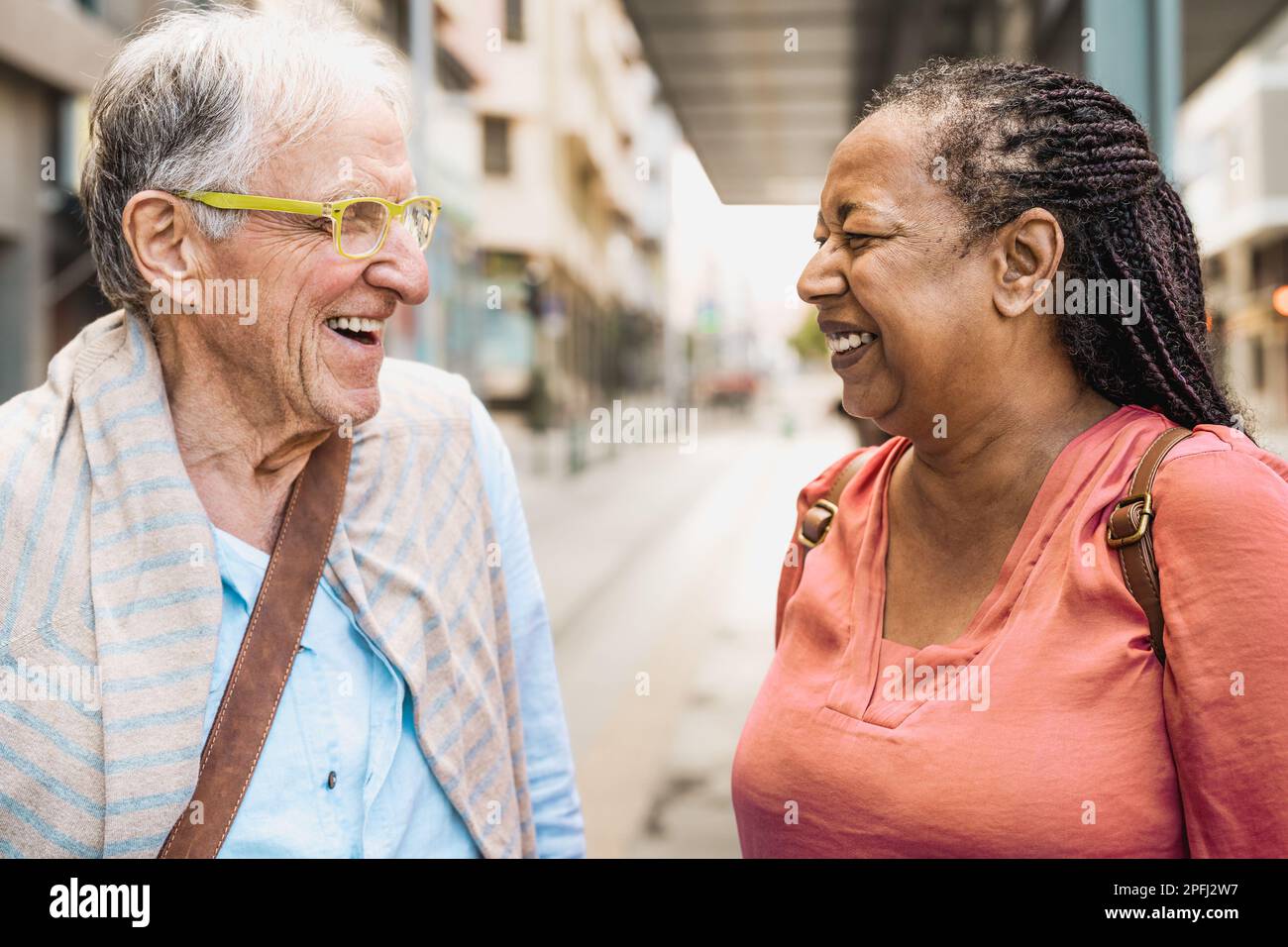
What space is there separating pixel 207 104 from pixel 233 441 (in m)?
0.49

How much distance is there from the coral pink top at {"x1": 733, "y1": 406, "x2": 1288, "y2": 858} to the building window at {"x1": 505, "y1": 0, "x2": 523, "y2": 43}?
71.2 feet

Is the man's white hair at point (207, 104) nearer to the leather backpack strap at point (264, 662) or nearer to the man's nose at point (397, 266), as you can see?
the man's nose at point (397, 266)

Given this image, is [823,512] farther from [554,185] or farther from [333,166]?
[554,185]

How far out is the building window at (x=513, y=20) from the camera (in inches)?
864

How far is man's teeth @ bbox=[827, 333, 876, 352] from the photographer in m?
1.62

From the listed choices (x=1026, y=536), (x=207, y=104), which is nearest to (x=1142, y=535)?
(x=1026, y=536)

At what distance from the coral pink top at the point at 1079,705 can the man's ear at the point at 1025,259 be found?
196 millimetres

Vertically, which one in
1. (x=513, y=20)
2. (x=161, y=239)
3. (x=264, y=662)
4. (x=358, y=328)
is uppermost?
(x=513, y=20)

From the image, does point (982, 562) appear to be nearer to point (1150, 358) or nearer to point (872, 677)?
point (872, 677)

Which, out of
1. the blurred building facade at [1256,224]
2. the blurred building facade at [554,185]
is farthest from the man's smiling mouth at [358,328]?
the blurred building facade at [1256,224]

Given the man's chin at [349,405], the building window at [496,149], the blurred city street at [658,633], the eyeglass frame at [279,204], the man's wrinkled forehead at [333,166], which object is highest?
the building window at [496,149]

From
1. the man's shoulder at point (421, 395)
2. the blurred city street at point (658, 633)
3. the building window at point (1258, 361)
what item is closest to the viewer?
the man's shoulder at point (421, 395)

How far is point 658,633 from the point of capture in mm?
8164

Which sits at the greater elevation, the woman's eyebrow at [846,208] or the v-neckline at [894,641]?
the woman's eyebrow at [846,208]
